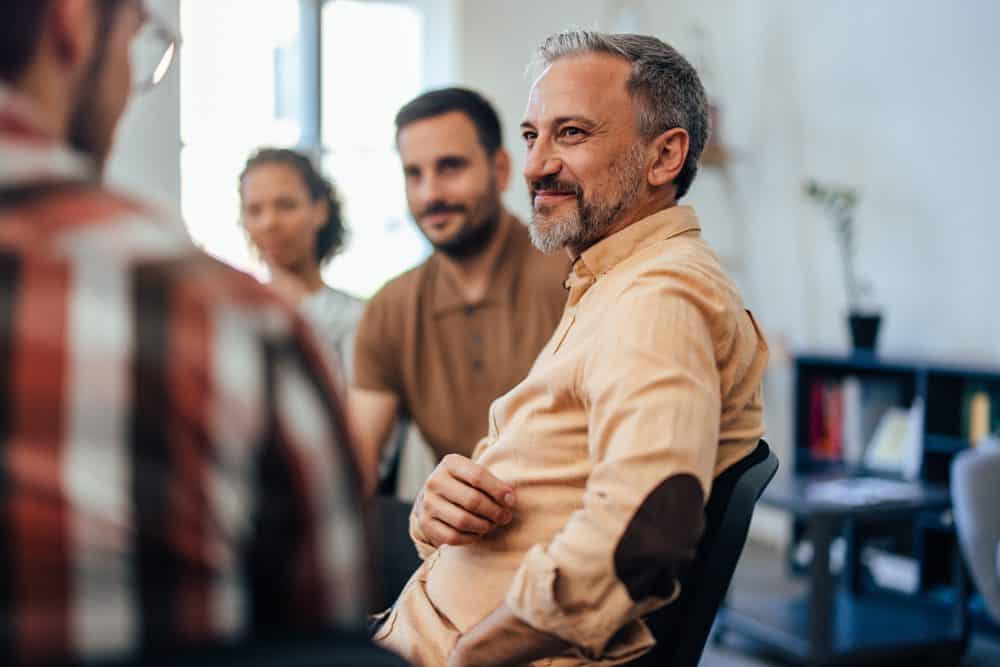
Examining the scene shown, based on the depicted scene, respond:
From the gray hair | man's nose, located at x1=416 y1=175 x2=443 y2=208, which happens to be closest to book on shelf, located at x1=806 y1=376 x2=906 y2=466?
man's nose, located at x1=416 y1=175 x2=443 y2=208

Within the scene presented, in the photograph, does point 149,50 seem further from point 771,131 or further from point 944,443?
point 771,131

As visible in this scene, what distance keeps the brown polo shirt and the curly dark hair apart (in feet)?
3.04

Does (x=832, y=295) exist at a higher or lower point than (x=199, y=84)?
lower

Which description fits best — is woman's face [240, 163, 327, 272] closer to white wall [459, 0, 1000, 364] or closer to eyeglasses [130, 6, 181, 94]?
white wall [459, 0, 1000, 364]

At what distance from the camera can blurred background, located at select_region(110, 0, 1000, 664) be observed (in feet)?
13.9

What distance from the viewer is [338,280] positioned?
224 inches

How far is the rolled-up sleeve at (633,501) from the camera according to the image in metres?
1.09

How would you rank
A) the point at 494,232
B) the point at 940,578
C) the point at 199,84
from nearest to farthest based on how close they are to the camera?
the point at 494,232 → the point at 940,578 → the point at 199,84

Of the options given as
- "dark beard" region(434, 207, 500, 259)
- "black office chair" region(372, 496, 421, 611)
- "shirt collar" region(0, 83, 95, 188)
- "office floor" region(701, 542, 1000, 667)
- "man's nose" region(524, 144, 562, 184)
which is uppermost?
"man's nose" region(524, 144, 562, 184)

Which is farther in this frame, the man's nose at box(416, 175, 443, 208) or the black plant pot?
the black plant pot

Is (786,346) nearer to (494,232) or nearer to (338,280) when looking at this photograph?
(338,280)

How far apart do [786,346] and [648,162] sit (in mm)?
3659

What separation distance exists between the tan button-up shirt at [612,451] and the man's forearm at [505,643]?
0.02 meters

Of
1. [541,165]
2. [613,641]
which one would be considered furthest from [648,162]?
[613,641]
